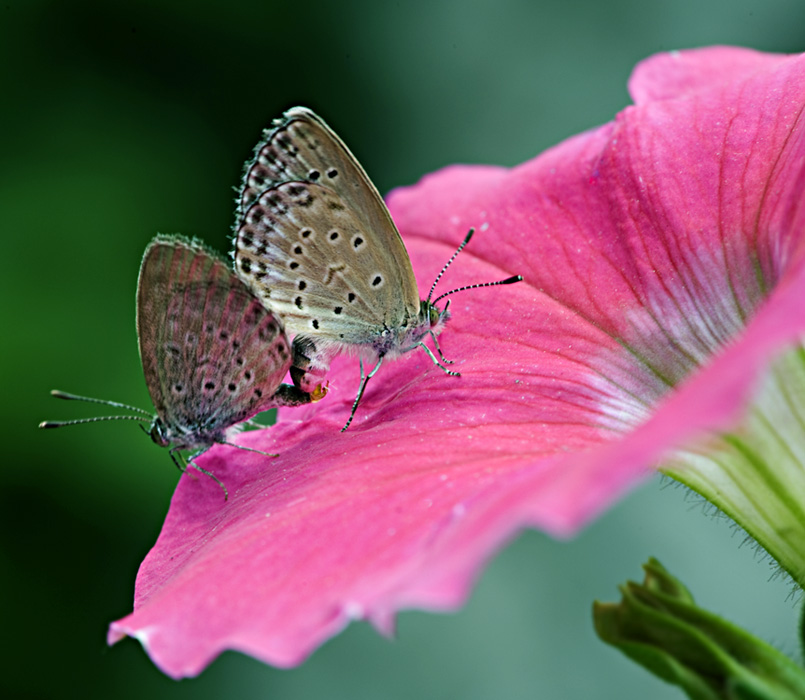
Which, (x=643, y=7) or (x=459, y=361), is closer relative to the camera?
(x=459, y=361)

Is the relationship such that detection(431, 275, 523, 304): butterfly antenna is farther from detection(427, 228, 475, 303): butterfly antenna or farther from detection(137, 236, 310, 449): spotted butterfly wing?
detection(137, 236, 310, 449): spotted butterfly wing

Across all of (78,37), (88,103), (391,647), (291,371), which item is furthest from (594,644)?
(78,37)

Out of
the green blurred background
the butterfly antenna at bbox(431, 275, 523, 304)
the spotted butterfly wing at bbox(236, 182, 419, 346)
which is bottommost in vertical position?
the green blurred background

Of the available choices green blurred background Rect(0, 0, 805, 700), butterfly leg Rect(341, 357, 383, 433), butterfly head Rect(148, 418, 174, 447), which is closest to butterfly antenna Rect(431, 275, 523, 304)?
butterfly leg Rect(341, 357, 383, 433)

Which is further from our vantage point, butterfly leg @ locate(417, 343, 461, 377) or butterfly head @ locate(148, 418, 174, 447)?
butterfly head @ locate(148, 418, 174, 447)

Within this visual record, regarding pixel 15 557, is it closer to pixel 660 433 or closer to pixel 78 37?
pixel 78 37

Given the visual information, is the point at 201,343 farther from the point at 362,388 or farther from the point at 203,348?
the point at 362,388

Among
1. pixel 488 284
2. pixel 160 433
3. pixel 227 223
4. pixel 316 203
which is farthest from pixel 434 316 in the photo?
pixel 227 223
